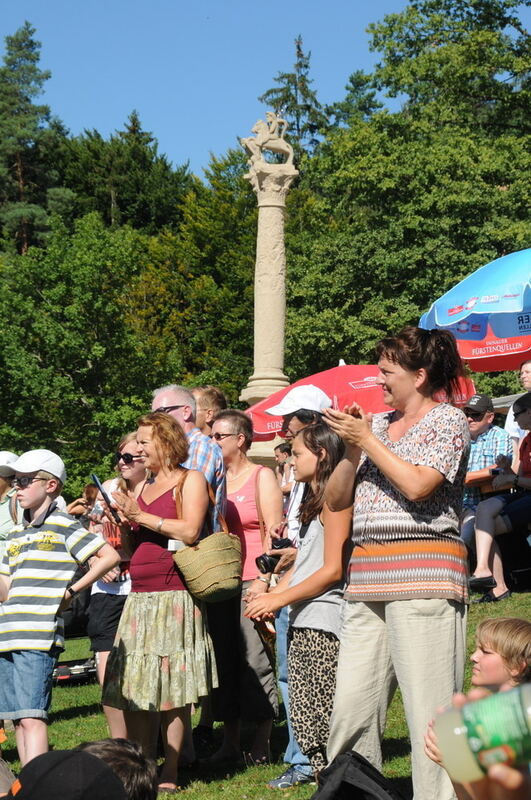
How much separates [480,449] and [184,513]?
17.6 ft

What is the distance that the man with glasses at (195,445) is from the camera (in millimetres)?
6020

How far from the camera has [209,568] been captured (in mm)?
5402

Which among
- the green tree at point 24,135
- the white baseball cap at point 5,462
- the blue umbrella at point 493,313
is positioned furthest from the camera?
the green tree at point 24,135

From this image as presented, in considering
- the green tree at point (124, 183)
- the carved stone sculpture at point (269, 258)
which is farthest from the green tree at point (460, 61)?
the green tree at point (124, 183)

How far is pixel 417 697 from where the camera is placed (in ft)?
12.8

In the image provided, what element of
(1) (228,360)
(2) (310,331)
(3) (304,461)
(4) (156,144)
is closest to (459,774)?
(3) (304,461)

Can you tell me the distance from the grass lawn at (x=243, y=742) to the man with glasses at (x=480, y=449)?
1053 mm

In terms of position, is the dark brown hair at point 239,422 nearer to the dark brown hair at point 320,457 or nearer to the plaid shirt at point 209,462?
the plaid shirt at point 209,462

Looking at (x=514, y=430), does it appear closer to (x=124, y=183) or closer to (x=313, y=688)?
(x=313, y=688)

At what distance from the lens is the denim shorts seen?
5.25m

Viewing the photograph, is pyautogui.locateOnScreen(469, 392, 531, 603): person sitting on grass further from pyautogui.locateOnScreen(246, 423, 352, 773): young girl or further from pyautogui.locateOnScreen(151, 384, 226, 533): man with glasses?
pyautogui.locateOnScreen(246, 423, 352, 773): young girl

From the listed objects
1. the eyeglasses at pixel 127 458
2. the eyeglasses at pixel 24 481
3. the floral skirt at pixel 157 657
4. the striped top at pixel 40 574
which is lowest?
the floral skirt at pixel 157 657

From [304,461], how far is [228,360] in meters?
34.5

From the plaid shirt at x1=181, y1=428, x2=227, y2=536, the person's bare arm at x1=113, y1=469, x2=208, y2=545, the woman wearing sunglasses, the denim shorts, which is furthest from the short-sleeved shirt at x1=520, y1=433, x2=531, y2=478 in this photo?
the denim shorts
